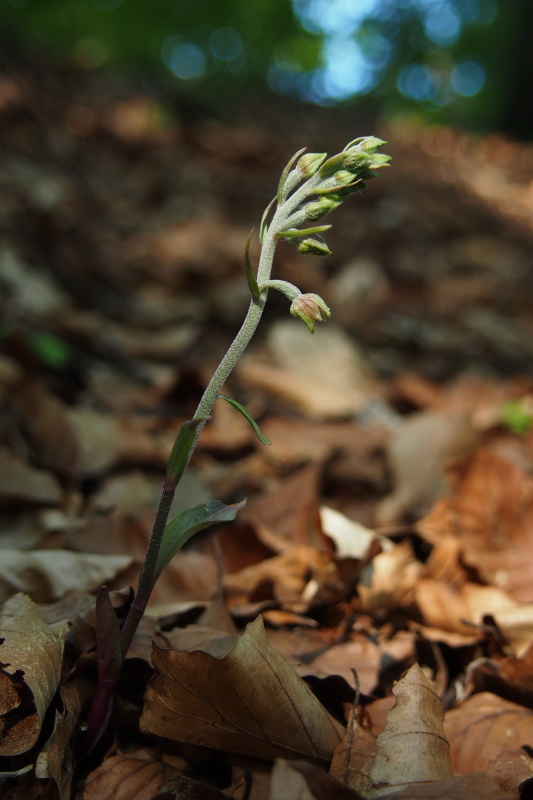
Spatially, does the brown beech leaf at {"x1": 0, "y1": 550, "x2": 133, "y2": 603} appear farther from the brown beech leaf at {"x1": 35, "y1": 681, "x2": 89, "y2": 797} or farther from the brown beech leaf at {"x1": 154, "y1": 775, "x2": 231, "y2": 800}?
the brown beech leaf at {"x1": 154, "y1": 775, "x2": 231, "y2": 800}

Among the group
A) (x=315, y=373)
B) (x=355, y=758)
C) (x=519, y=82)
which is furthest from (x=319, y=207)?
(x=519, y=82)

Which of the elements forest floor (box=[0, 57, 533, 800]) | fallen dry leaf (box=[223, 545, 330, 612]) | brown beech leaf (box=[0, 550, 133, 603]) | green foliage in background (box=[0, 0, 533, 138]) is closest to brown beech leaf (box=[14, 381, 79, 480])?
forest floor (box=[0, 57, 533, 800])

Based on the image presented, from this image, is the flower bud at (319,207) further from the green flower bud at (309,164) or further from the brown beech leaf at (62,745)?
the brown beech leaf at (62,745)

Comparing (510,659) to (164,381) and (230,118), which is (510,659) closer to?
(164,381)

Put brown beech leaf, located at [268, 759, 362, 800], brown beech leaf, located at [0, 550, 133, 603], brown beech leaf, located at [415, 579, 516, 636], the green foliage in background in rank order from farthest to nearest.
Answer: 1. the green foliage in background
2. brown beech leaf, located at [415, 579, 516, 636]
3. brown beech leaf, located at [0, 550, 133, 603]
4. brown beech leaf, located at [268, 759, 362, 800]

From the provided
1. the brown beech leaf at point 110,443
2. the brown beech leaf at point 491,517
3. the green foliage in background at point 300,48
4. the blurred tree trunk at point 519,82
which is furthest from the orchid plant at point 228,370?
the blurred tree trunk at point 519,82

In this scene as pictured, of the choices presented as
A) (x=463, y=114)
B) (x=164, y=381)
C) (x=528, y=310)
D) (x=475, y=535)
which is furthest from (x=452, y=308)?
(x=463, y=114)
